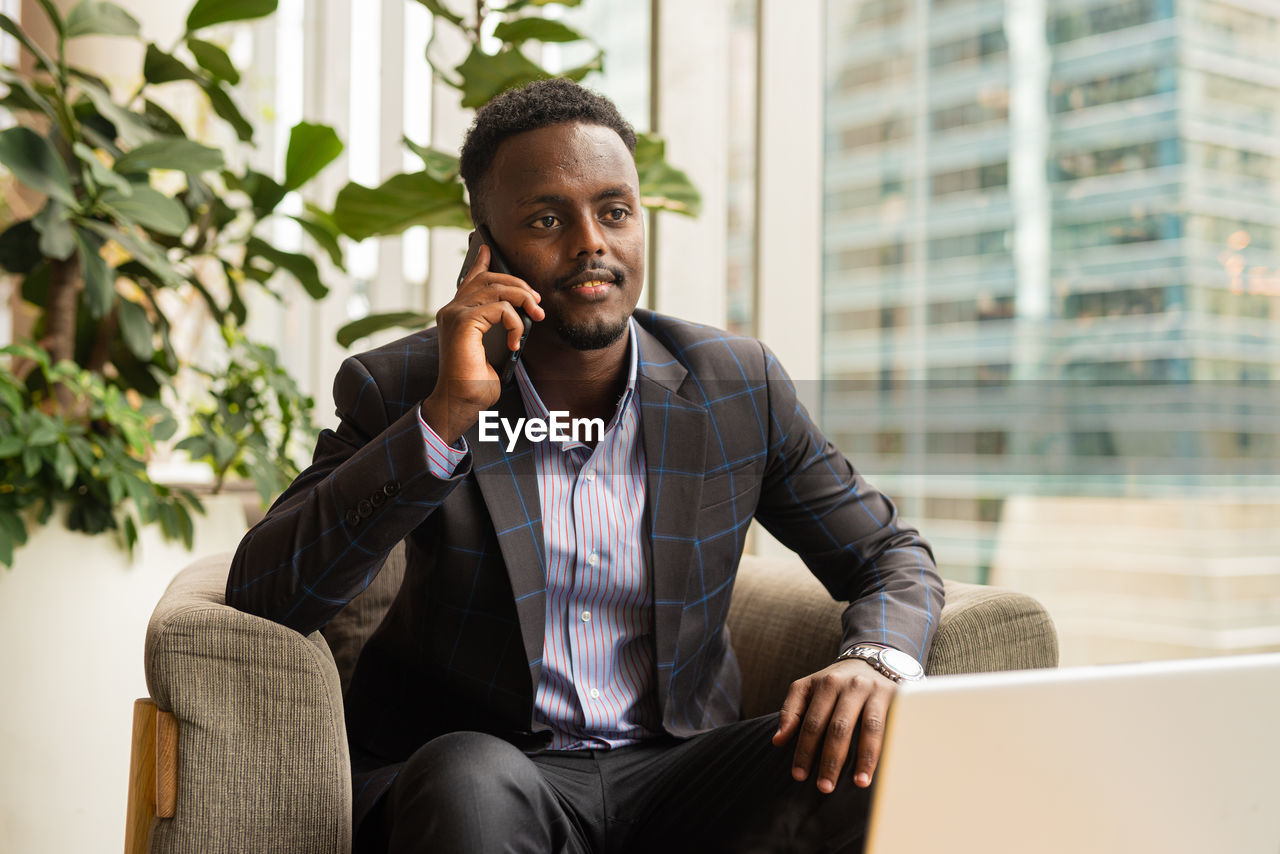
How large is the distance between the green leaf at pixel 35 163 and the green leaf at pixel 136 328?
0.89 feet

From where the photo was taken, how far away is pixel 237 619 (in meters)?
1.09

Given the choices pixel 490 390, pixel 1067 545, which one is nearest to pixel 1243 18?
pixel 1067 545

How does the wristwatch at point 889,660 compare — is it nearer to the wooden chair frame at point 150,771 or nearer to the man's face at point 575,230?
the man's face at point 575,230

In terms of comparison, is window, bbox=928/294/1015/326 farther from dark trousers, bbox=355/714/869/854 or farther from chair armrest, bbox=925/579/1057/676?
dark trousers, bbox=355/714/869/854

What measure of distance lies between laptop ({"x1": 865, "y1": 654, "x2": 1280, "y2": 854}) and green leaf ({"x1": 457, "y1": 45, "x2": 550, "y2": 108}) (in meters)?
1.62

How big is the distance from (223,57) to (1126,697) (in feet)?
7.30

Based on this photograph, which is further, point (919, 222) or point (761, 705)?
point (919, 222)

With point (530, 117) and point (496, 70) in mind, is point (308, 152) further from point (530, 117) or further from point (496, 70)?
point (530, 117)

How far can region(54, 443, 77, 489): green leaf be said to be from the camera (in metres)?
1.90

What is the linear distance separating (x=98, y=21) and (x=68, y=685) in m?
1.32

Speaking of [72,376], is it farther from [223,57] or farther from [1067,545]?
[1067,545]

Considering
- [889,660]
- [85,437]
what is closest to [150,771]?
[889,660]

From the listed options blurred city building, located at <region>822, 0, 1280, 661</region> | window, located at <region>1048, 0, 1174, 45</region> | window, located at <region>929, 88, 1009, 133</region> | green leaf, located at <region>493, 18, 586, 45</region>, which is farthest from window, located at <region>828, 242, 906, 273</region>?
green leaf, located at <region>493, 18, 586, 45</region>

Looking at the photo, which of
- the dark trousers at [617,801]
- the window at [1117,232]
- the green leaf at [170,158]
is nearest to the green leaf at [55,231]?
the green leaf at [170,158]
